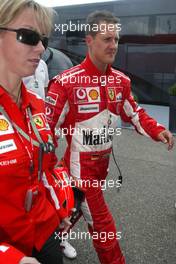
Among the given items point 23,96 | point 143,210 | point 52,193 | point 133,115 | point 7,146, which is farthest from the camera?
point 143,210

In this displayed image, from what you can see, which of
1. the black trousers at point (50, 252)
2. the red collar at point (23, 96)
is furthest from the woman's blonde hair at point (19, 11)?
the black trousers at point (50, 252)

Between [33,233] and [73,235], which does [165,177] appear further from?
[33,233]

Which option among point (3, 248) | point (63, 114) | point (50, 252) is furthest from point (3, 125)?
point (63, 114)

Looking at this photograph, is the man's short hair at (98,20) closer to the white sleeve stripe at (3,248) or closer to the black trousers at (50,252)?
the black trousers at (50,252)

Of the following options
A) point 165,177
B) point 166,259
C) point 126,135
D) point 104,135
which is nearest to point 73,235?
point 166,259

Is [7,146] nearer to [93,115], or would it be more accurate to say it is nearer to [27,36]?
[27,36]

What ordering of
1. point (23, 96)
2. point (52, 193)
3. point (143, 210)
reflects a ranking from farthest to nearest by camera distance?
point (143, 210) → point (52, 193) → point (23, 96)

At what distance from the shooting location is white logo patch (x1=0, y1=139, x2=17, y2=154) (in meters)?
1.38

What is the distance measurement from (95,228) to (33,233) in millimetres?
1047

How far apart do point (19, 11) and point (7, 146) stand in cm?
56

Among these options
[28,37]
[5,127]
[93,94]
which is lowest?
[93,94]

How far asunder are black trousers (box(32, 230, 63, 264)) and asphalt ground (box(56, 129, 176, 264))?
1.31 m

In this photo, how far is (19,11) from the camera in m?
1.44

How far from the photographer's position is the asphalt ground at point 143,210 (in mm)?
3092
